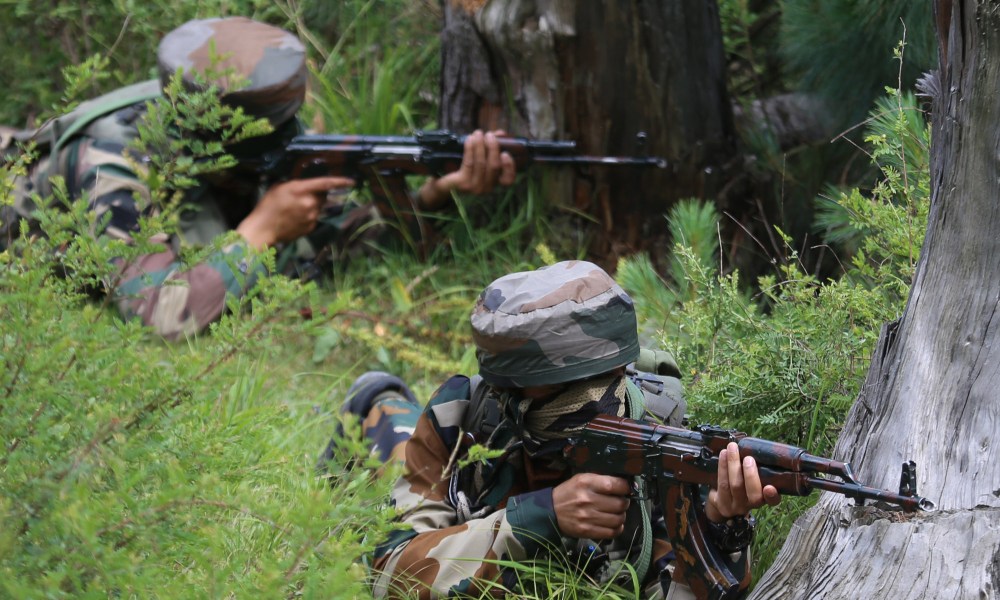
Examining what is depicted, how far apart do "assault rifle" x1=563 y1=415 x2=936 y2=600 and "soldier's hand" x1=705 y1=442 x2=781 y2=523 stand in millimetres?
18

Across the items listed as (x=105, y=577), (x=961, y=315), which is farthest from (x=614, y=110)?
(x=105, y=577)

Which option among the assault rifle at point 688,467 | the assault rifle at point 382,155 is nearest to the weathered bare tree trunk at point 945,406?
Result: the assault rifle at point 688,467

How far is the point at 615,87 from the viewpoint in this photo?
4.54 metres

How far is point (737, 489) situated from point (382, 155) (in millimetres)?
3046

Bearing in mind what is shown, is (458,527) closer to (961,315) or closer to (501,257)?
(961,315)

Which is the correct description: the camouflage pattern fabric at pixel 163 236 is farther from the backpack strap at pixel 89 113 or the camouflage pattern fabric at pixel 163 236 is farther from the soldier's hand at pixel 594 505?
the soldier's hand at pixel 594 505

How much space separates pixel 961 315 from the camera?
215 centimetres

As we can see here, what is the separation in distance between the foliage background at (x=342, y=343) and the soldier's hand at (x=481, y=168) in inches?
5.5

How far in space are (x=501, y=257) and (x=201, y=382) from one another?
9.16 feet

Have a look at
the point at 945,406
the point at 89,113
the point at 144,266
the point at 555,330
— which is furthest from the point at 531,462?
the point at 89,113

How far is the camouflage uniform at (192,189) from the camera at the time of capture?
4.52 m

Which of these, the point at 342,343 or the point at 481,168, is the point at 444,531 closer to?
the point at 342,343

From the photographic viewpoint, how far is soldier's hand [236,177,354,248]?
4820mm

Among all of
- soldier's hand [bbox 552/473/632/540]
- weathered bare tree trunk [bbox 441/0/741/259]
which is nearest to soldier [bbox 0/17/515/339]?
weathered bare tree trunk [bbox 441/0/741/259]
